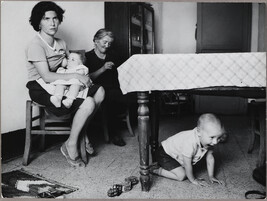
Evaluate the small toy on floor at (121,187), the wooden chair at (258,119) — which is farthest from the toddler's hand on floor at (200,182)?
the wooden chair at (258,119)

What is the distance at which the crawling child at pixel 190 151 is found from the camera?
4.65ft

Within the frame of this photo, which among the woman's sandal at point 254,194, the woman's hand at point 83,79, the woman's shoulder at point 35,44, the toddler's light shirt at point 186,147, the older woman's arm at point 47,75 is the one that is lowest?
the woman's sandal at point 254,194

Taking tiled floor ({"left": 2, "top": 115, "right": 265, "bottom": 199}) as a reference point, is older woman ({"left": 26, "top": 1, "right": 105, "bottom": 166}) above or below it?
above

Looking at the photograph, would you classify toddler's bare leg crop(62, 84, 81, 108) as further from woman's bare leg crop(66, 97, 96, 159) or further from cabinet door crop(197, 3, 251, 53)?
cabinet door crop(197, 3, 251, 53)

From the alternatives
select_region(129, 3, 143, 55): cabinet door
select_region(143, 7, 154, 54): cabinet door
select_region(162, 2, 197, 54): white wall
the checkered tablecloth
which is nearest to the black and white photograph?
the checkered tablecloth

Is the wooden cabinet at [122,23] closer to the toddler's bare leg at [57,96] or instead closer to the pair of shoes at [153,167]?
the toddler's bare leg at [57,96]

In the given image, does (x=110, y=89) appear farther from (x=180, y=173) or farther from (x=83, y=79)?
(x=180, y=173)

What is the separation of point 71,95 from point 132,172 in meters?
0.62

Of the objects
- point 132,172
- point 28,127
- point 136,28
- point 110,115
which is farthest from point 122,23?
point 132,172

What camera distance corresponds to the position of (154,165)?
173 centimetres

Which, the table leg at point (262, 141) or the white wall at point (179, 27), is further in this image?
the white wall at point (179, 27)

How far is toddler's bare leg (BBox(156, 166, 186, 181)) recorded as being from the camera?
1.56 metres

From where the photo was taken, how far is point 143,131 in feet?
4.61

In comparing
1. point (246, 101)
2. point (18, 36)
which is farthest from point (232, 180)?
point (246, 101)
